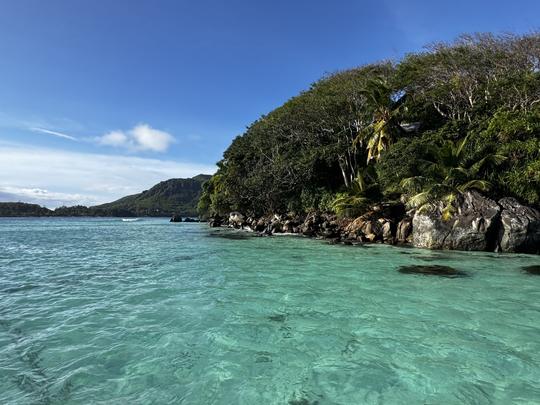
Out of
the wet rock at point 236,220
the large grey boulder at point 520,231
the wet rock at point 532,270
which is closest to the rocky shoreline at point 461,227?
the large grey boulder at point 520,231

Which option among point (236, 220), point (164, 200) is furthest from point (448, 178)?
point (164, 200)

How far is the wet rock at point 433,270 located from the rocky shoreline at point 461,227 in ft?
21.2

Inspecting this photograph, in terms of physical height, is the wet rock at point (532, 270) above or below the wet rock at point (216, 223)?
below

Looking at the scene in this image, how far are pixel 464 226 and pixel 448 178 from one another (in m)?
2.94

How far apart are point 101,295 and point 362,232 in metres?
18.2

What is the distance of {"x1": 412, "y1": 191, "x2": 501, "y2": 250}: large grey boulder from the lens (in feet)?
59.5

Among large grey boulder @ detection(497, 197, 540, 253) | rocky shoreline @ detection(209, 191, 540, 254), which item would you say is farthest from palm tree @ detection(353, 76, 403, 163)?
large grey boulder @ detection(497, 197, 540, 253)

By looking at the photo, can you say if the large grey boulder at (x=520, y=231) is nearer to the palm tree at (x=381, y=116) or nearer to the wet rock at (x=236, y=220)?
the palm tree at (x=381, y=116)

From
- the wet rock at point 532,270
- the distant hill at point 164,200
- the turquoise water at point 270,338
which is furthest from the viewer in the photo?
the distant hill at point 164,200

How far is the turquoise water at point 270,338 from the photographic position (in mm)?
4500

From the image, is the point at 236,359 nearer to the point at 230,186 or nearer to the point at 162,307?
the point at 162,307

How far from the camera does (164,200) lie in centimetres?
16950

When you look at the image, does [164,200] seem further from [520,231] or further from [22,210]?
[520,231]

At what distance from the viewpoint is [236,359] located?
5438mm
